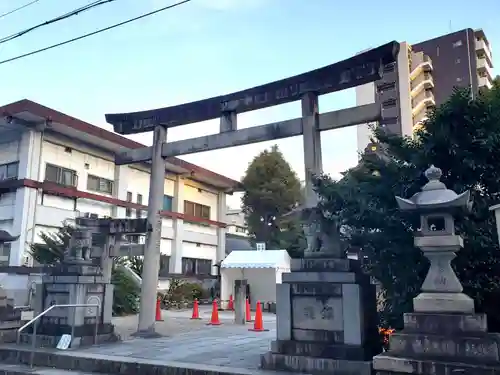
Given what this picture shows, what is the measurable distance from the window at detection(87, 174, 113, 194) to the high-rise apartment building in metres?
29.0

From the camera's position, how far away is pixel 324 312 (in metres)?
7.29

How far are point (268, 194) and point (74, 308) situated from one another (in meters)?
25.6

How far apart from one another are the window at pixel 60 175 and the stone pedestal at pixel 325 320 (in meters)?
17.2

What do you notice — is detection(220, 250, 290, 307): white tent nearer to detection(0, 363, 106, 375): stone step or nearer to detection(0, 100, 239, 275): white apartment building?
detection(0, 100, 239, 275): white apartment building

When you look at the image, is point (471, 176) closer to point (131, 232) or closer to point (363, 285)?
point (363, 285)

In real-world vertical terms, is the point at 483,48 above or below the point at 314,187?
above

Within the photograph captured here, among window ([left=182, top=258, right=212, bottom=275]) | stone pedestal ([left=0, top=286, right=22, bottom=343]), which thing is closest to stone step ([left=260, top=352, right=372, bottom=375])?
stone pedestal ([left=0, top=286, right=22, bottom=343])

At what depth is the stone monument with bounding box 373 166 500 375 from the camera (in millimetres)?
5520

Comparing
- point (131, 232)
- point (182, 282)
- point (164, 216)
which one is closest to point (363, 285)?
point (131, 232)

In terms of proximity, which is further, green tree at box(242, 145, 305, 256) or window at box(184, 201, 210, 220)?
green tree at box(242, 145, 305, 256)

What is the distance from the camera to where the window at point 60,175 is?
2150 cm

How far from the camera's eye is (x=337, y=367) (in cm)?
679

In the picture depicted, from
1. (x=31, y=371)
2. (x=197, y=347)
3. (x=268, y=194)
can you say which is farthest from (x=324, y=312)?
(x=268, y=194)

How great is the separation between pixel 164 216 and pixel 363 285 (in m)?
22.0
